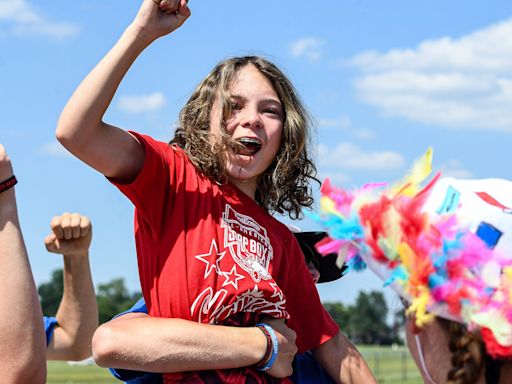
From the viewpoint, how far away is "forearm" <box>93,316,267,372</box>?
306 centimetres

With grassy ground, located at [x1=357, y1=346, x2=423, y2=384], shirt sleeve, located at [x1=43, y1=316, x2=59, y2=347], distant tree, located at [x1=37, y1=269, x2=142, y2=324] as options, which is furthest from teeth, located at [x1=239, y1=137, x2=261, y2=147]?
distant tree, located at [x1=37, y1=269, x2=142, y2=324]

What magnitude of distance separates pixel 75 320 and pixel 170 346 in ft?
5.24

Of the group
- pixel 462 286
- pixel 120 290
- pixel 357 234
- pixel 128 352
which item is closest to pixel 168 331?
pixel 128 352

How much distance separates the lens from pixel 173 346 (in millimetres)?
3061

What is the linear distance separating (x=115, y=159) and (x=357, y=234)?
99 centimetres

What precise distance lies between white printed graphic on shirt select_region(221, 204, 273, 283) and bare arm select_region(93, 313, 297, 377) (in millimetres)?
224

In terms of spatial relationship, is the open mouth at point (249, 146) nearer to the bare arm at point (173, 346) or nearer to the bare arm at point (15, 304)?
the bare arm at point (173, 346)

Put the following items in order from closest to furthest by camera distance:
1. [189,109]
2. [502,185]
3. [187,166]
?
[502,185] < [187,166] < [189,109]

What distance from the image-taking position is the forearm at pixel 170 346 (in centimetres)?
306

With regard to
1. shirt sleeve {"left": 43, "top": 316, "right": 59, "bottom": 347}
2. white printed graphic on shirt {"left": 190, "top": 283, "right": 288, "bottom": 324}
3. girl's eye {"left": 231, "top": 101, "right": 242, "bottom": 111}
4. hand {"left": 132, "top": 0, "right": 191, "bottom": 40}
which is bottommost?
shirt sleeve {"left": 43, "top": 316, "right": 59, "bottom": 347}

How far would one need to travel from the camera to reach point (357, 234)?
2.49 m

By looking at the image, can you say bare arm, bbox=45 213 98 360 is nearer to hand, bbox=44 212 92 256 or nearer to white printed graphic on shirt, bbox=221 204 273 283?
hand, bbox=44 212 92 256

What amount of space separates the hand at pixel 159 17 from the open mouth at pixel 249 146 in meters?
0.58

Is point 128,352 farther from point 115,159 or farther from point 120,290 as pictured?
point 120,290
